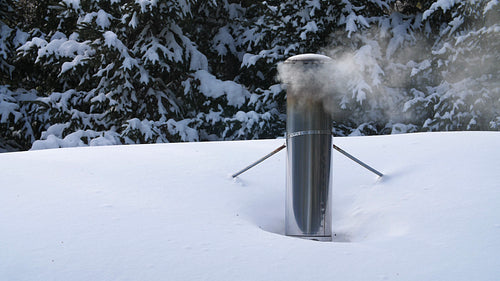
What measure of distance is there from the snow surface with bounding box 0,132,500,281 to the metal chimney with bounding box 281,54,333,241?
7.1 inches

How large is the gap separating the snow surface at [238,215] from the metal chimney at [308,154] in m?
0.18

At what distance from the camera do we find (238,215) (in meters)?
3.12

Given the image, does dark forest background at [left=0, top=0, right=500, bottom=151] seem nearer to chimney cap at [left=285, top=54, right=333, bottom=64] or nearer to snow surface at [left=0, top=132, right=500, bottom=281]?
snow surface at [left=0, top=132, right=500, bottom=281]

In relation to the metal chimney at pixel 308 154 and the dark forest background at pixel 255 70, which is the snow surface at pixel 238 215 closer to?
the metal chimney at pixel 308 154

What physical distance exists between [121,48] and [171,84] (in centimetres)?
156

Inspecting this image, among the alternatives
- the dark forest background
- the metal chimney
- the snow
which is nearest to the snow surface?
the metal chimney

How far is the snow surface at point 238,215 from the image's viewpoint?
7.72 ft

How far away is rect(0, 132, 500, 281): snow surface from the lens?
92.6 inches

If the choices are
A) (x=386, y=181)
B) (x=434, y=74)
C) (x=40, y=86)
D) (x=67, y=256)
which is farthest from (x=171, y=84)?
(x=67, y=256)

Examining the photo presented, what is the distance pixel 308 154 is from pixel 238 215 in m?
0.58

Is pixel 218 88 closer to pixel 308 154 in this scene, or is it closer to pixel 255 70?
pixel 255 70

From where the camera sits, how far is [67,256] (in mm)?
2438

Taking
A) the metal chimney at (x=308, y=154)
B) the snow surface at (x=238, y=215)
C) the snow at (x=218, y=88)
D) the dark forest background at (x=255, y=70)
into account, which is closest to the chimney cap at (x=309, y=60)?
the metal chimney at (x=308, y=154)

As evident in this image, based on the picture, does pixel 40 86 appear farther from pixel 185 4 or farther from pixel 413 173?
pixel 413 173
